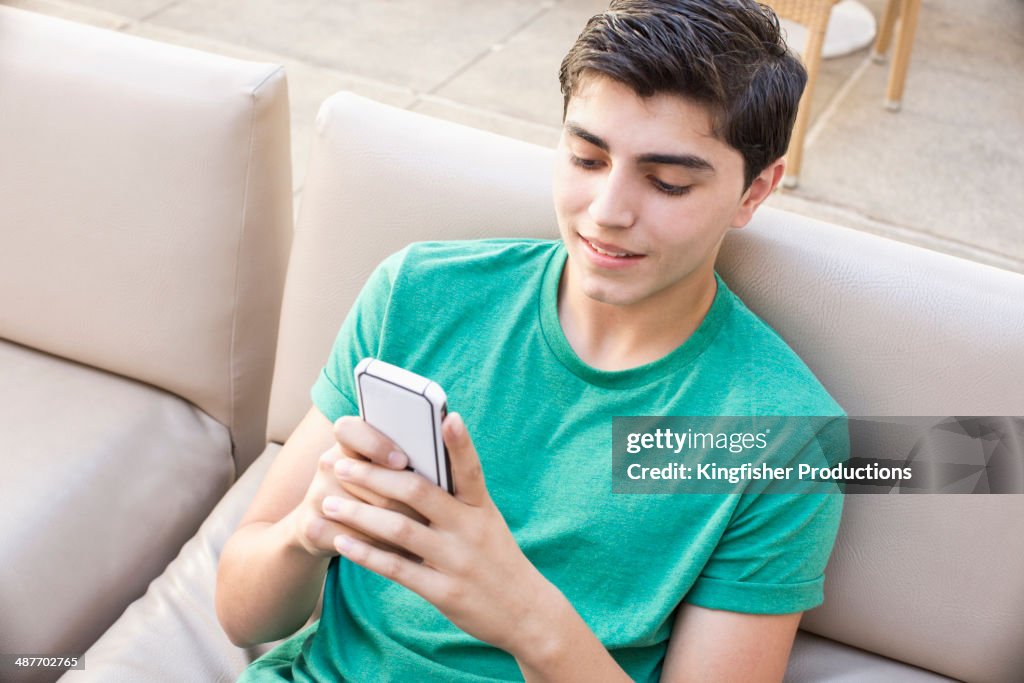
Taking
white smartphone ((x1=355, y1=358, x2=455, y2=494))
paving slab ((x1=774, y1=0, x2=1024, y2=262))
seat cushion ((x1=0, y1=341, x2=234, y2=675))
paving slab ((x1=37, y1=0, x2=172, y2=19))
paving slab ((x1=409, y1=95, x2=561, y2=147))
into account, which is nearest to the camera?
white smartphone ((x1=355, y1=358, x2=455, y2=494))

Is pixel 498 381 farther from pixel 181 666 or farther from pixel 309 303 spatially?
pixel 181 666

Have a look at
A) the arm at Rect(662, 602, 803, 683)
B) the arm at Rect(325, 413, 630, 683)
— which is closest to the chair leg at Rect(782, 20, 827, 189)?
the arm at Rect(662, 602, 803, 683)

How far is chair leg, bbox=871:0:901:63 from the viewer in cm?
366

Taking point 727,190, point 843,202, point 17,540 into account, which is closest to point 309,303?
point 17,540

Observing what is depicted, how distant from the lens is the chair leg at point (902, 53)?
3.35 metres

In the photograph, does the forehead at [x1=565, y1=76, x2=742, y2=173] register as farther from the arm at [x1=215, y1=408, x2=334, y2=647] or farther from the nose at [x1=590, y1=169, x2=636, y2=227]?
the arm at [x1=215, y1=408, x2=334, y2=647]

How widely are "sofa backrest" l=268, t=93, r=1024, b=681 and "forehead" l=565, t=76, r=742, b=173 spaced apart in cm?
26

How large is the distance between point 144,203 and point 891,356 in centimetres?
106

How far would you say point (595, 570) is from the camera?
1.18 m

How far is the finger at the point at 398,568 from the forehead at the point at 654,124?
18.6 inches

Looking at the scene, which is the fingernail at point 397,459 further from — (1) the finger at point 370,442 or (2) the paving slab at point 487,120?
(2) the paving slab at point 487,120

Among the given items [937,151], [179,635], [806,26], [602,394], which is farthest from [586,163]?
[937,151]

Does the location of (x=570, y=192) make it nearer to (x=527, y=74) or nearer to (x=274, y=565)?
(x=274, y=565)

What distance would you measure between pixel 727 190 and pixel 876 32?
3.36 m
